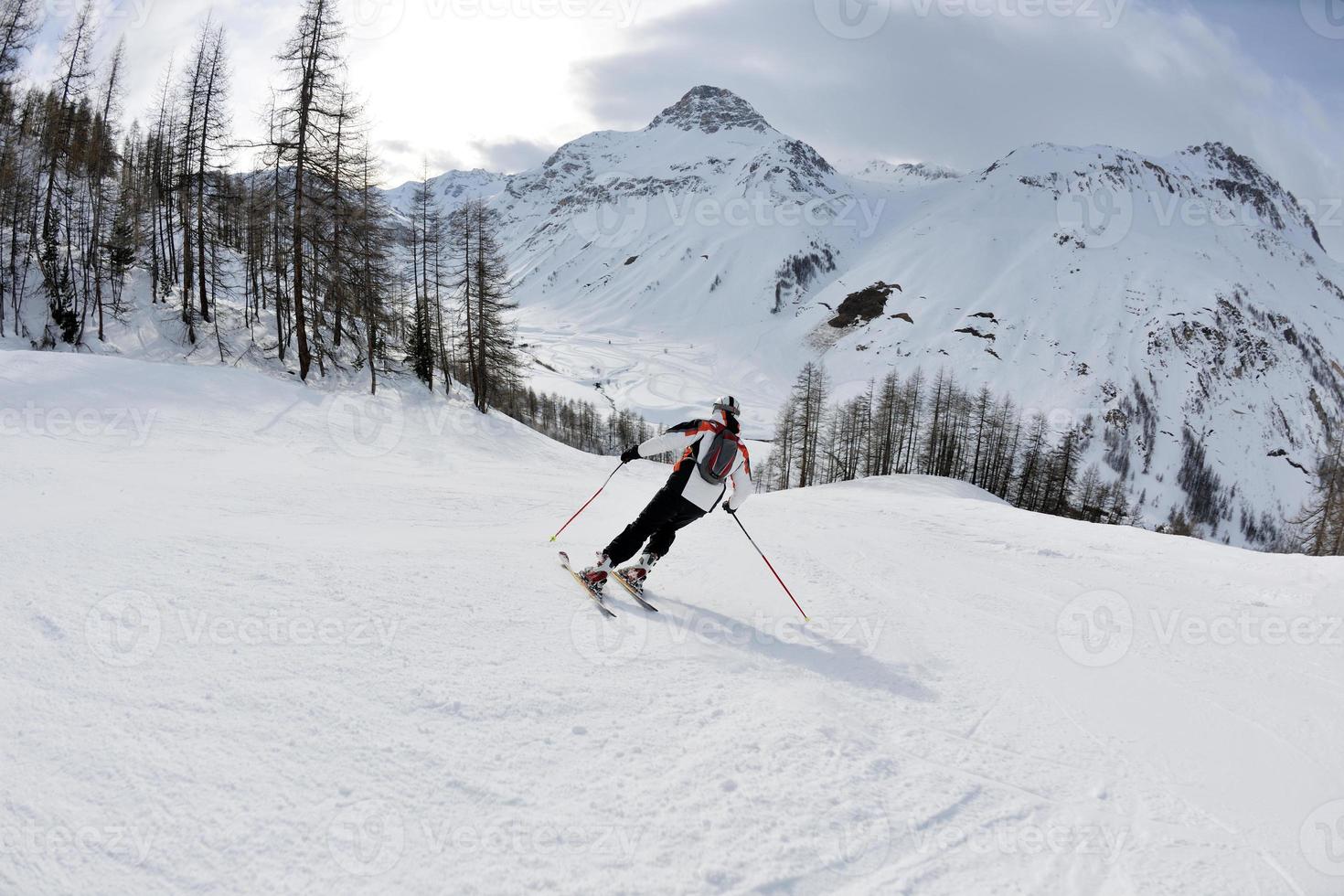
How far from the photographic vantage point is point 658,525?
579cm

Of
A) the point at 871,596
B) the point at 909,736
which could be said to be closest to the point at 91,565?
the point at 909,736

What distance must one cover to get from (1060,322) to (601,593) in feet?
500

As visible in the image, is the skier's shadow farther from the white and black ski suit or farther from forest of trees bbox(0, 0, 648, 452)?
forest of trees bbox(0, 0, 648, 452)

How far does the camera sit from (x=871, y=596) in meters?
6.06

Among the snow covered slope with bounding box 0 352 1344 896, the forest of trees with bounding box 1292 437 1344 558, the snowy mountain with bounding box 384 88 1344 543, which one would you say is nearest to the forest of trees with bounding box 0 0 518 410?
the snow covered slope with bounding box 0 352 1344 896

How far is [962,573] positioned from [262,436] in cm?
1513

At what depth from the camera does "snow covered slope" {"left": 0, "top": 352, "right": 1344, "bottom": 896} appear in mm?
2195

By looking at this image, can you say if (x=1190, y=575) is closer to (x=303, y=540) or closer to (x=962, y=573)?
(x=962, y=573)

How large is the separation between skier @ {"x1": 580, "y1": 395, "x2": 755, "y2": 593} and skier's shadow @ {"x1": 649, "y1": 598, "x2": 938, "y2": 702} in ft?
2.50

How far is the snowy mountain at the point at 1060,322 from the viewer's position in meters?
105

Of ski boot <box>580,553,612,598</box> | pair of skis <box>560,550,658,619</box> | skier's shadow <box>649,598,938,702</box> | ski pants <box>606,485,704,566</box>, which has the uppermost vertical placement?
ski pants <box>606,485,704,566</box>

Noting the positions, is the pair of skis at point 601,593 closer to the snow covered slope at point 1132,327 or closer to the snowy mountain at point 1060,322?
the snowy mountain at point 1060,322

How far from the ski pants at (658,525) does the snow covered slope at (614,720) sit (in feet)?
1.94

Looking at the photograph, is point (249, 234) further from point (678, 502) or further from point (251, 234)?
point (678, 502)
